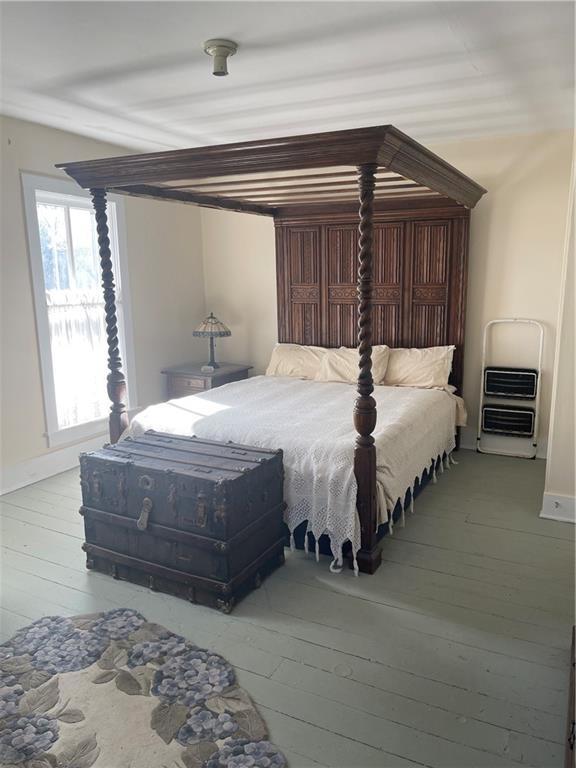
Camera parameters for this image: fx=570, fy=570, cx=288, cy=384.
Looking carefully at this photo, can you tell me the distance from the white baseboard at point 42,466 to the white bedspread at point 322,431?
109 centimetres

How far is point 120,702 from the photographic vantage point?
212 centimetres

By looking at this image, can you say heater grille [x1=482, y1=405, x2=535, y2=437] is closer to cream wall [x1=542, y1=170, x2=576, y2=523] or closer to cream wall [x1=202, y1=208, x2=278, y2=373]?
cream wall [x1=542, y1=170, x2=576, y2=523]

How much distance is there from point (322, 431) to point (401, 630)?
1.18 m

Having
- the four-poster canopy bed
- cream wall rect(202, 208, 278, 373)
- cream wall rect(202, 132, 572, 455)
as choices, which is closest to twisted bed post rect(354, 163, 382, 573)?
the four-poster canopy bed

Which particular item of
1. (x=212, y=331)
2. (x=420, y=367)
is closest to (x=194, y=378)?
(x=212, y=331)

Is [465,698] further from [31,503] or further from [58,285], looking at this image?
[58,285]

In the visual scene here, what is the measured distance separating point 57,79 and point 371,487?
2.79 m

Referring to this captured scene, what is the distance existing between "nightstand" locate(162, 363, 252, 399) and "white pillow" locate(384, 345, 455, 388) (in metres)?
1.58

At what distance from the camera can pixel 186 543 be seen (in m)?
2.74

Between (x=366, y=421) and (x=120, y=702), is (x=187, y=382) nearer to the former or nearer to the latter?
(x=366, y=421)

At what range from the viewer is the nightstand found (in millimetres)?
5328

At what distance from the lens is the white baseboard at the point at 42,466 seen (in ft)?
13.6

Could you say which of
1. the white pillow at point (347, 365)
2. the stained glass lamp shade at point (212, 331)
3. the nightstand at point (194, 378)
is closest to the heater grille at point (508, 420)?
the white pillow at point (347, 365)

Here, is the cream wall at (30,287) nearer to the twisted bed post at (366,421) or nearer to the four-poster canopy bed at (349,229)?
the four-poster canopy bed at (349,229)
